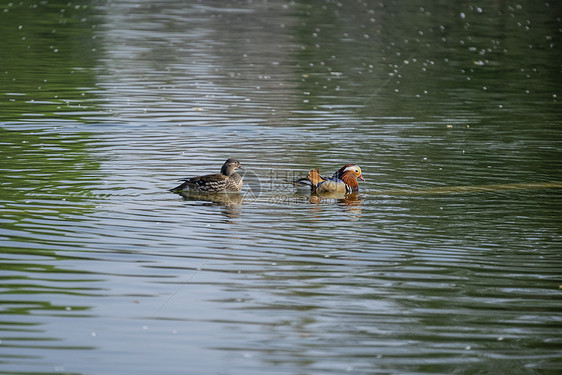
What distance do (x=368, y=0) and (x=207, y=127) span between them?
133 feet

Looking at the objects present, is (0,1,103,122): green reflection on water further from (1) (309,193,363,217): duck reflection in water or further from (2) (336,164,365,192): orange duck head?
(2) (336,164,365,192): orange duck head

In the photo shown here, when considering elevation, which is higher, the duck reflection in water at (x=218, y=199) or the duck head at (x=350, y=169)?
the duck head at (x=350, y=169)

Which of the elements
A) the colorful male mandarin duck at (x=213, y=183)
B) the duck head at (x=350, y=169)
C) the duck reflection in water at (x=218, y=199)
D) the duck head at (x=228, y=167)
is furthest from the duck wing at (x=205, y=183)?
the duck head at (x=350, y=169)

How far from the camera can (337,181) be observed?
1405 cm

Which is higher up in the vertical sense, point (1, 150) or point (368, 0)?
point (368, 0)

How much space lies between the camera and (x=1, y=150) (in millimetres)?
16672

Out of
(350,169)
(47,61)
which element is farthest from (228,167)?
(47,61)

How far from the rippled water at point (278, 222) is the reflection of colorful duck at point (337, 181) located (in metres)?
0.23

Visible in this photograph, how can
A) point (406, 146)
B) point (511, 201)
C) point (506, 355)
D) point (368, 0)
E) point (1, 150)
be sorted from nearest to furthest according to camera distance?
point (506, 355), point (511, 201), point (1, 150), point (406, 146), point (368, 0)

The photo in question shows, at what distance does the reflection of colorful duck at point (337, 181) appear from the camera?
554 inches

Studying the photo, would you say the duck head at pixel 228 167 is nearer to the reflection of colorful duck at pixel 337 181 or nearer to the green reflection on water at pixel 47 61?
the reflection of colorful duck at pixel 337 181

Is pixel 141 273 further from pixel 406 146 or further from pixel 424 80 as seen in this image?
pixel 424 80

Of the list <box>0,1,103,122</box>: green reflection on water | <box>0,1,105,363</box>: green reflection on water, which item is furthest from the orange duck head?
<box>0,1,103,122</box>: green reflection on water

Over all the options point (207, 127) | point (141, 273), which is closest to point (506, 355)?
point (141, 273)
